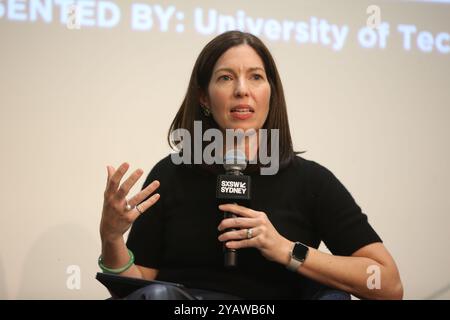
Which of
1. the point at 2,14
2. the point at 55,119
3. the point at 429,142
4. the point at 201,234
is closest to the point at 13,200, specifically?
the point at 55,119

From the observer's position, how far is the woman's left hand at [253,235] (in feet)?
5.59

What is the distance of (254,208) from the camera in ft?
6.50

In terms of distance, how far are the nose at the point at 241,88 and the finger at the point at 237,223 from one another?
503mm

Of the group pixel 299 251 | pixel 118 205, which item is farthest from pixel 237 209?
pixel 118 205

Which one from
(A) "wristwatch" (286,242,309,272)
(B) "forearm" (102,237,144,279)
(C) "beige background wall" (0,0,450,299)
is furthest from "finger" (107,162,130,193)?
(C) "beige background wall" (0,0,450,299)

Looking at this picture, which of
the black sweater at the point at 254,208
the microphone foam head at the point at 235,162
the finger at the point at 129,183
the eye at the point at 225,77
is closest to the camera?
the finger at the point at 129,183

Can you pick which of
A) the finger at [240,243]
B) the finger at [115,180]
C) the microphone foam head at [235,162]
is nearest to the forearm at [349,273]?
the finger at [240,243]

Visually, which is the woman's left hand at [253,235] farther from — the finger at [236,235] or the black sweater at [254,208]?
the black sweater at [254,208]

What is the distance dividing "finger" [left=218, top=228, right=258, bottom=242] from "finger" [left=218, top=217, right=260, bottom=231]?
0.05ft

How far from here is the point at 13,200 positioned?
108 inches

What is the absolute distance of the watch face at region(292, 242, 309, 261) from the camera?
5.95ft

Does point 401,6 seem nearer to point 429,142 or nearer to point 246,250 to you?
point 429,142

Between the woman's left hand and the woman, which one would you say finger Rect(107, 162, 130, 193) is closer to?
the woman

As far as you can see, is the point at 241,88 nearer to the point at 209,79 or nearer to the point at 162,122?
the point at 209,79
